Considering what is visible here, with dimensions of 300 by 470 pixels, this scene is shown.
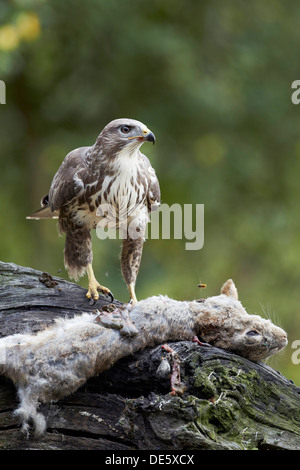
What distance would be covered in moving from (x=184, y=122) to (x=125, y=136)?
4.16 meters

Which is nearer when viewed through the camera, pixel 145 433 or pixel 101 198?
pixel 145 433

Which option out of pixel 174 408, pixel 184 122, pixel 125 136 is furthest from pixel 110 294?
pixel 184 122

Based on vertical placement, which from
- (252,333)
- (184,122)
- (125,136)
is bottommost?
(252,333)

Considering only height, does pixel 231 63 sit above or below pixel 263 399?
above

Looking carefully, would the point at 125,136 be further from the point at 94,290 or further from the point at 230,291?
the point at 230,291

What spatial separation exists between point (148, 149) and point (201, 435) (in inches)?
195

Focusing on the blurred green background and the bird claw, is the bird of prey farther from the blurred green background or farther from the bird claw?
the blurred green background

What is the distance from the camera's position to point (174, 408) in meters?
2.34

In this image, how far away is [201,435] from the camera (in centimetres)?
229

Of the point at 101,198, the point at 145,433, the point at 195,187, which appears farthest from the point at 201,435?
the point at 195,187

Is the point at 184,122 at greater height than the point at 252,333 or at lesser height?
greater

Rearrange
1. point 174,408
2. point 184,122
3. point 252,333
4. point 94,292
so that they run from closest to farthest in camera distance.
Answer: point 174,408
point 252,333
point 94,292
point 184,122

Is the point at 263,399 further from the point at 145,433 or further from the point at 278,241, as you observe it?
the point at 278,241

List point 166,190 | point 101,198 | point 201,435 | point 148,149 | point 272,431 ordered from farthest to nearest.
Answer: point 166,190, point 148,149, point 101,198, point 272,431, point 201,435
